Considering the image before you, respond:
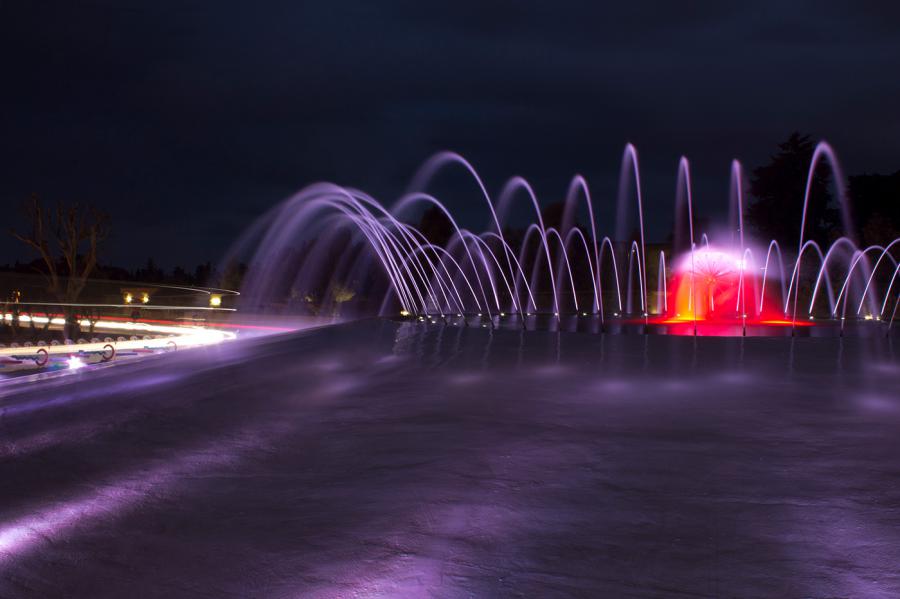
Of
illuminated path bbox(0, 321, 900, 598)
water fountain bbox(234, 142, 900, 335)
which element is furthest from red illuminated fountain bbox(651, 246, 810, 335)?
illuminated path bbox(0, 321, 900, 598)

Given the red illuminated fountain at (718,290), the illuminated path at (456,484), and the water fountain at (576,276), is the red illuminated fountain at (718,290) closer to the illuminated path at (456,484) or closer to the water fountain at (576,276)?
the water fountain at (576,276)

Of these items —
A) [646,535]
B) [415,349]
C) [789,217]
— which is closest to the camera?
[646,535]

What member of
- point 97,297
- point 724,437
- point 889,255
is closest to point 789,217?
point 889,255

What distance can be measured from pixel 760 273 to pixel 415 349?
30.3m

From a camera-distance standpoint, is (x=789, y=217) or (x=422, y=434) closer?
(x=422, y=434)

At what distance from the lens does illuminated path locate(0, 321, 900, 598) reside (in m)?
4.19

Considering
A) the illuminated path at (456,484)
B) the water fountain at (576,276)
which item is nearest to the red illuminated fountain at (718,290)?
the water fountain at (576,276)

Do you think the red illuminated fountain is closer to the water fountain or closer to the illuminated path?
the water fountain

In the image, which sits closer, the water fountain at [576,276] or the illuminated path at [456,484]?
the illuminated path at [456,484]

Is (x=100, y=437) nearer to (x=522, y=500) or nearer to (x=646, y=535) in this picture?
(x=522, y=500)

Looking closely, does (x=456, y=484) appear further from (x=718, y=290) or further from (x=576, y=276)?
(x=576, y=276)

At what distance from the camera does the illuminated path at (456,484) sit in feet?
13.7

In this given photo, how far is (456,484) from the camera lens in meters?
5.75

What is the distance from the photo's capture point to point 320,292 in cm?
5191
